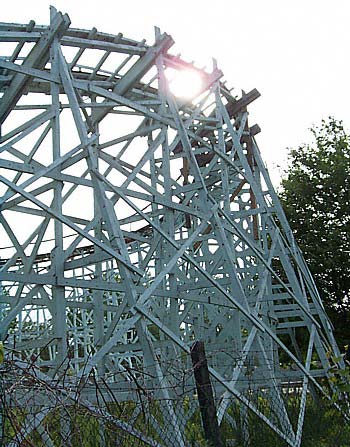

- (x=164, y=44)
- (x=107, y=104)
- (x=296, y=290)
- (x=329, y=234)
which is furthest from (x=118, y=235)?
(x=329, y=234)

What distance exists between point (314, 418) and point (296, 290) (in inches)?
121

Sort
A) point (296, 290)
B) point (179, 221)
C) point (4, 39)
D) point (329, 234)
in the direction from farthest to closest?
point (329, 234) → point (179, 221) → point (296, 290) → point (4, 39)

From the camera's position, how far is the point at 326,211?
20.5 meters

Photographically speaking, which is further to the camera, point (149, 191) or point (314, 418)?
point (149, 191)

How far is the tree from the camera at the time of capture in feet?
63.4

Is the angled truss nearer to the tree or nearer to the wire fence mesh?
the wire fence mesh

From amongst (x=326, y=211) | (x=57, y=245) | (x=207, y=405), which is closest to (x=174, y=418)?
(x=207, y=405)

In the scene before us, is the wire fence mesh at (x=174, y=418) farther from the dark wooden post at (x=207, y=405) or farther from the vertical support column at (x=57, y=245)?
the vertical support column at (x=57, y=245)

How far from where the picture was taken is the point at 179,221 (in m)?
15.1

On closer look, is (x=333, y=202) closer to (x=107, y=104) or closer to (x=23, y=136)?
(x=107, y=104)

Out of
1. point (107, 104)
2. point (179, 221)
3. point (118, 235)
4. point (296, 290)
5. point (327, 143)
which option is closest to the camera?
point (118, 235)

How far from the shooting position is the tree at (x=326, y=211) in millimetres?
19328

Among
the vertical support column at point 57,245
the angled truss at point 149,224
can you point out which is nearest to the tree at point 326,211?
the angled truss at point 149,224

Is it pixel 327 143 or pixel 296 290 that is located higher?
pixel 327 143
